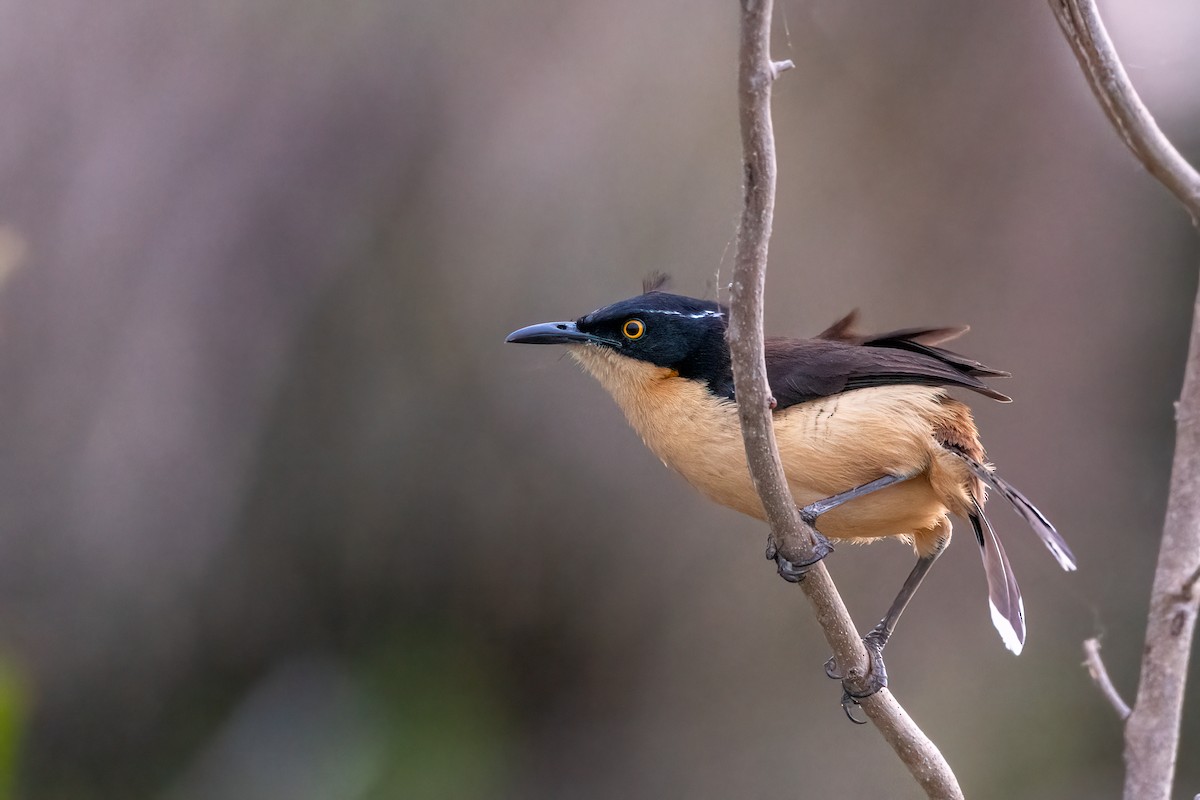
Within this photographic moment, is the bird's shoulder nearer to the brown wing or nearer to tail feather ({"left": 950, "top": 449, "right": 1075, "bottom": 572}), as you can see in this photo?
the brown wing

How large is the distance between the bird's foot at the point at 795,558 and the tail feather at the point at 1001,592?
72 cm

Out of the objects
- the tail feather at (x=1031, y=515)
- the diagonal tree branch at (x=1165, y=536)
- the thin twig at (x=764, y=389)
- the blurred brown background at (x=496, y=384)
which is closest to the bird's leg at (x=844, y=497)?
the tail feather at (x=1031, y=515)

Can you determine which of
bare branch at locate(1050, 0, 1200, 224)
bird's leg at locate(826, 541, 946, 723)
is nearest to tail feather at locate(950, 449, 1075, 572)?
bird's leg at locate(826, 541, 946, 723)

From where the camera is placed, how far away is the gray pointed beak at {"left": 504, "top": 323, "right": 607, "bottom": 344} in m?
3.84

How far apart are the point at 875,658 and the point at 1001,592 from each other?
438 millimetres

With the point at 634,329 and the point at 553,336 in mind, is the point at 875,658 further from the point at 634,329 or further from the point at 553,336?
the point at 553,336

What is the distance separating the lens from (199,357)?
621 cm

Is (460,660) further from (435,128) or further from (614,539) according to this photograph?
(435,128)

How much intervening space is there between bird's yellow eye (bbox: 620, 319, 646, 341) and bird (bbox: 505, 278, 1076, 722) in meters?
0.07

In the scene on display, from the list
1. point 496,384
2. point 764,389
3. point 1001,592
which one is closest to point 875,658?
point 1001,592

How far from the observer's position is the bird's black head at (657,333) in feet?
12.2

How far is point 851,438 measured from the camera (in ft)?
11.0

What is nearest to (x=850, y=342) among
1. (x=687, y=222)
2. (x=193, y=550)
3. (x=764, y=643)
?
(x=687, y=222)

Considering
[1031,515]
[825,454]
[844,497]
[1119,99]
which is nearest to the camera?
[1119,99]
